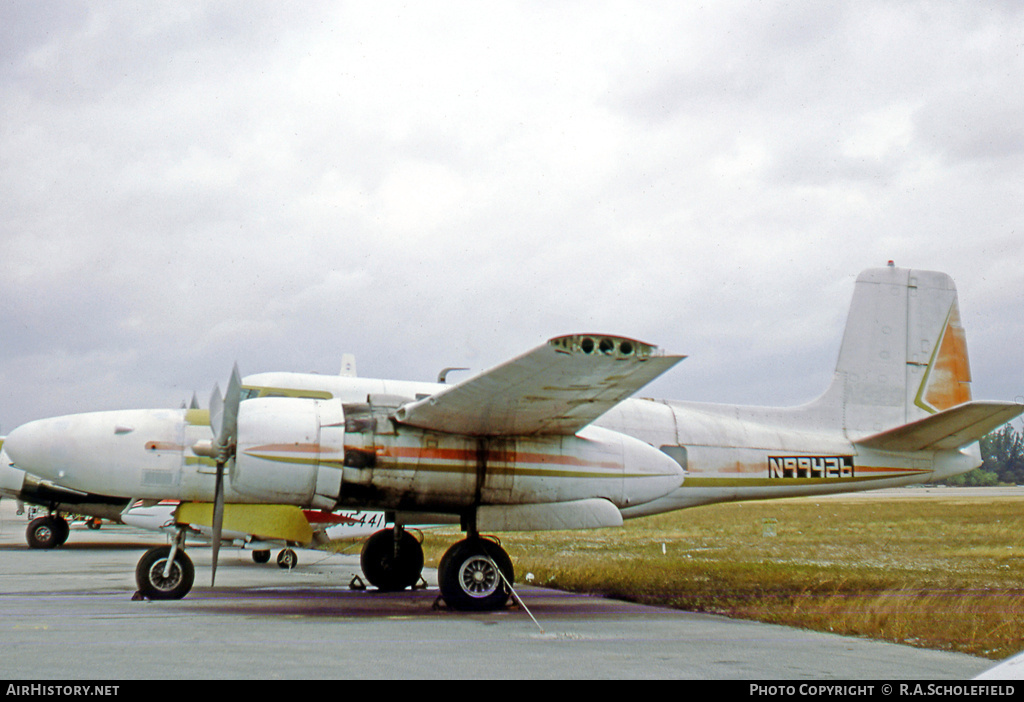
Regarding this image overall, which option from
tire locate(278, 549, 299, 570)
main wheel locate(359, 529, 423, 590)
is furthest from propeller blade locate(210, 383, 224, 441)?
tire locate(278, 549, 299, 570)

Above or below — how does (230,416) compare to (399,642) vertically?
above

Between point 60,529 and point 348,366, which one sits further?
point 60,529

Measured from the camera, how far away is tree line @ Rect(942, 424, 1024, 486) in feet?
412

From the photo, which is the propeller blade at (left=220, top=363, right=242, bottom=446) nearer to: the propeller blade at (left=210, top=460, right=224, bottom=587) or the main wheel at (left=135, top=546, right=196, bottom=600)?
the propeller blade at (left=210, top=460, right=224, bottom=587)

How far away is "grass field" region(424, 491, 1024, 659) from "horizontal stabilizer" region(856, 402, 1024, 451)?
6.39ft

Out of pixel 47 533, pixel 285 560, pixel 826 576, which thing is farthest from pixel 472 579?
pixel 47 533

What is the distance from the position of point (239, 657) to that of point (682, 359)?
4333 mm

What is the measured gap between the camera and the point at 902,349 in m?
13.3

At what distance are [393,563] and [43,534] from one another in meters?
14.5

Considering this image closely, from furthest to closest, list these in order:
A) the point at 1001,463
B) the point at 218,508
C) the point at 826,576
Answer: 1. the point at 1001,463
2. the point at 826,576
3. the point at 218,508

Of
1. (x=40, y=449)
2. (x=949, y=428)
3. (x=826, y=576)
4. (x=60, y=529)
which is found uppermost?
(x=949, y=428)

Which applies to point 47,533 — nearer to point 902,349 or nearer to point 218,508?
point 218,508

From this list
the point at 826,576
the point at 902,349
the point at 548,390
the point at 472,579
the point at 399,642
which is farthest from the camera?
the point at 902,349
